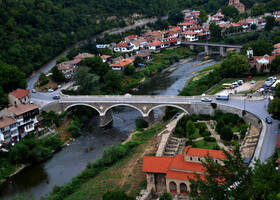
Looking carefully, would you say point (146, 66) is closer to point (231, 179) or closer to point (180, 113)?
point (180, 113)

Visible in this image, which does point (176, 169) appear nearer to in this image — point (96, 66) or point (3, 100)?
point (3, 100)

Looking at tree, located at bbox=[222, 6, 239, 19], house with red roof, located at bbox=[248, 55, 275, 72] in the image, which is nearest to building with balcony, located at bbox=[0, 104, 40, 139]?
house with red roof, located at bbox=[248, 55, 275, 72]

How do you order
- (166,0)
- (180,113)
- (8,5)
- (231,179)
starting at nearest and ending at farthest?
(231,179) → (180,113) → (8,5) → (166,0)

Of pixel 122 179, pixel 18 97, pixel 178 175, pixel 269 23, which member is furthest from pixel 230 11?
pixel 178 175

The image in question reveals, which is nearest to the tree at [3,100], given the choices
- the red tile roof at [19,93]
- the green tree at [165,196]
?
the red tile roof at [19,93]

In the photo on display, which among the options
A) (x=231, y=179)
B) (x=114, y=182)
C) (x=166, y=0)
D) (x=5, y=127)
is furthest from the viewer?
(x=166, y=0)

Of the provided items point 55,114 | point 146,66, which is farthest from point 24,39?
point 55,114

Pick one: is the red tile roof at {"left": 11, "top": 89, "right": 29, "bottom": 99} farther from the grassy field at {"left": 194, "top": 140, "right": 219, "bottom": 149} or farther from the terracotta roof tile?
the grassy field at {"left": 194, "top": 140, "right": 219, "bottom": 149}
